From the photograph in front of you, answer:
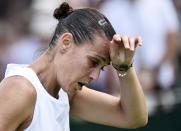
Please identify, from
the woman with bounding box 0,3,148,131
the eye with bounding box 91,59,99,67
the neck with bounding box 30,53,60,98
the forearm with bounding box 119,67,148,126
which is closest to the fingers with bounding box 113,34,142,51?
the woman with bounding box 0,3,148,131

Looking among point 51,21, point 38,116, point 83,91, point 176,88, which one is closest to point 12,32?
point 51,21

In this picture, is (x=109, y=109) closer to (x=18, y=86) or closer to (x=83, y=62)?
(x=83, y=62)

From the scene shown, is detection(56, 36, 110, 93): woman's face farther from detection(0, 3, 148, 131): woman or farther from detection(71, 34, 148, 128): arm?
detection(71, 34, 148, 128): arm

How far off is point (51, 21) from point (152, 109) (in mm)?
1830

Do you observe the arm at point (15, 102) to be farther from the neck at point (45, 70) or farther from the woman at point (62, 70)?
the neck at point (45, 70)

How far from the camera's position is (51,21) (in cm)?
909

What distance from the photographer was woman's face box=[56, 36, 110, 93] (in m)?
4.43

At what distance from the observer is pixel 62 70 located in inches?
177

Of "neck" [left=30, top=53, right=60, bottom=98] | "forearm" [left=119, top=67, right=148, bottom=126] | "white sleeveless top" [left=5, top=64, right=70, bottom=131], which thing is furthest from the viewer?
"forearm" [left=119, top=67, right=148, bottom=126]

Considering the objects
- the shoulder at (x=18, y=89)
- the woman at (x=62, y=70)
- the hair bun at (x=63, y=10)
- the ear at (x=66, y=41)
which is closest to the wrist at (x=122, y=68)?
the woman at (x=62, y=70)

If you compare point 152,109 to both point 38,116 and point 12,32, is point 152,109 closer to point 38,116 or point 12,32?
point 12,32

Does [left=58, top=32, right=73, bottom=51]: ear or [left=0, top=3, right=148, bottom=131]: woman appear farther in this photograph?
[left=58, top=32, right=73, bottom=51]: ear

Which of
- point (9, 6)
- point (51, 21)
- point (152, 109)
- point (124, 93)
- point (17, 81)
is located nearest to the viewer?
point (17, 81)

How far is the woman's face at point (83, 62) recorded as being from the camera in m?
4.43
